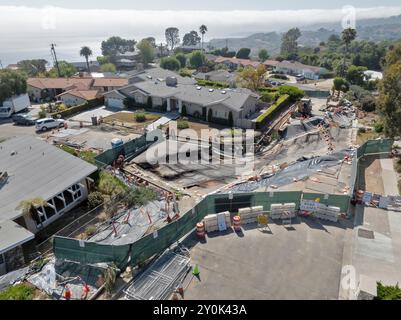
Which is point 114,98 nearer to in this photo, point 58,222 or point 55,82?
point 55,82

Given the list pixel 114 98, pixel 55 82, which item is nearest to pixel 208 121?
pixel 114 98

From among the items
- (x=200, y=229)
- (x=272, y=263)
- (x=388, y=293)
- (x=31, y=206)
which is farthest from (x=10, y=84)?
(x=388, y=293)

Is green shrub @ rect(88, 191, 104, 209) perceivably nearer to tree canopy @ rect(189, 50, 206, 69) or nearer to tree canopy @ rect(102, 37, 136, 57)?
tree canopy @ rect(189, 50, 206, 69)

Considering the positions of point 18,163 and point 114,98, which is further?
point 114,98

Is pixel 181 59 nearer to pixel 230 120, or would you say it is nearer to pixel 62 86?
pixel 62 86

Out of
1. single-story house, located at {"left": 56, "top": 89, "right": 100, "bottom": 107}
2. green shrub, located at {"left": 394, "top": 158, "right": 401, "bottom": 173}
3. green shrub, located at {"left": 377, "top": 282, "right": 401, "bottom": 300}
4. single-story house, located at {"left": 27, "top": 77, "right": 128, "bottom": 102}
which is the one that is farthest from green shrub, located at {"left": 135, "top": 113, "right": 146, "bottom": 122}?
green shrub, located at {"left": 377, "top": 282, "right": 401, "bottom": 300}
